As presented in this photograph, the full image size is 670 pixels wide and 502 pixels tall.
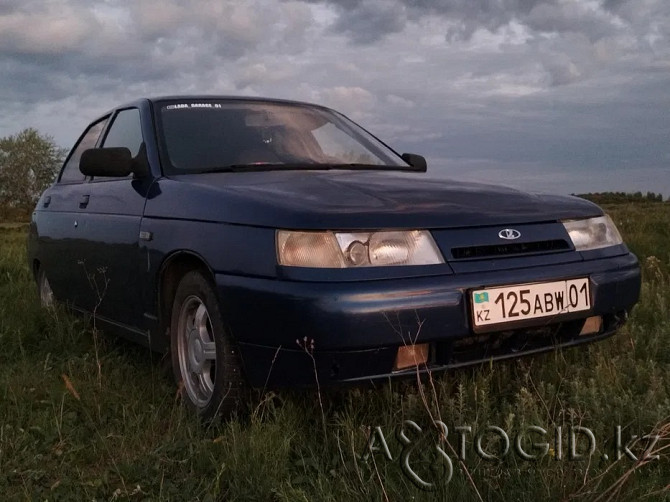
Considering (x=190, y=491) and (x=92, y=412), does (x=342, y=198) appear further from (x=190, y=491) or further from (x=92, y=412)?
(x=92, y=412)

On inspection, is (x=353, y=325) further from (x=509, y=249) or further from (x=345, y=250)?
(x=509, y=249)

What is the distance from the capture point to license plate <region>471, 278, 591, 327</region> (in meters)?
2.68

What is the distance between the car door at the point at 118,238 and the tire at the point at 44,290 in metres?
1.07

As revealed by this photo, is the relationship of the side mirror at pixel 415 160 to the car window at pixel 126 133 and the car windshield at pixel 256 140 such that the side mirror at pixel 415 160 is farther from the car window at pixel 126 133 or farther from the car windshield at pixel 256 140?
the car window at pixel 126 133

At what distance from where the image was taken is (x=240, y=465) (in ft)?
8.30

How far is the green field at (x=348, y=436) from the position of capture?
230cm

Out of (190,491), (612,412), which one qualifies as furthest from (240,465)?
(612,412)

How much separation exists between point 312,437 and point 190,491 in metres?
0.55

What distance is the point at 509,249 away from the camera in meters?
2.88

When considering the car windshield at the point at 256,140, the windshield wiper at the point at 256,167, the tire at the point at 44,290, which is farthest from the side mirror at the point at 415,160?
the tire at the point at 44,290

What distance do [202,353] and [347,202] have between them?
941 millimetres

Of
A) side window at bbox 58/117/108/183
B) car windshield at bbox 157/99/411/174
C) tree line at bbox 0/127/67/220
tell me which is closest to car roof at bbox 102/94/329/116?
car windshield at bbox 157/99/411/174

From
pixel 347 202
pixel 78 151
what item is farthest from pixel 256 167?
pixel 78 151

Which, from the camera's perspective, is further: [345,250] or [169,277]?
[169,277]
